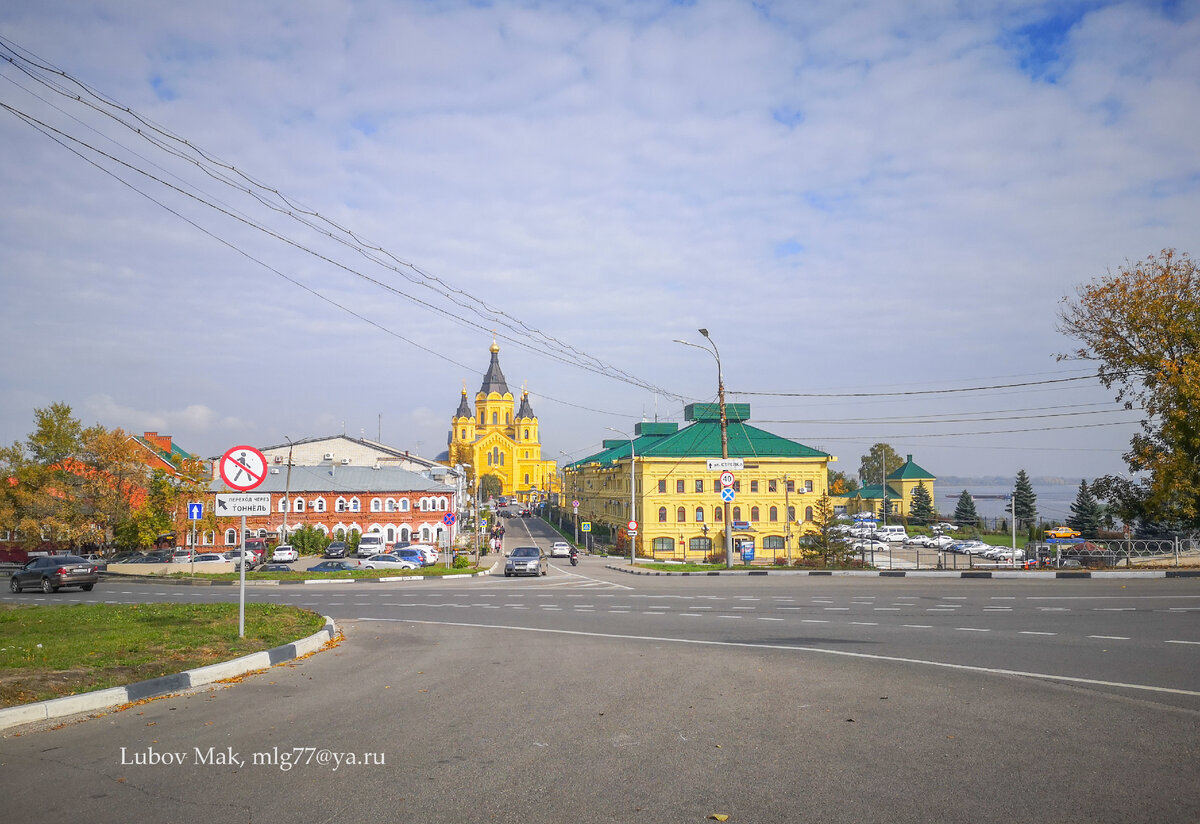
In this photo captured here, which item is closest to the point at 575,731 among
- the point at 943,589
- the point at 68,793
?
the point at 68,793

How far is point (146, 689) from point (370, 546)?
1957 inches

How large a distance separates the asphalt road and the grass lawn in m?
0.99

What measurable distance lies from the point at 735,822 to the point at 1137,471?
118 ft

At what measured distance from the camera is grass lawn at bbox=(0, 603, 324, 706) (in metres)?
8.35

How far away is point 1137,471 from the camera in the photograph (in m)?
32.6

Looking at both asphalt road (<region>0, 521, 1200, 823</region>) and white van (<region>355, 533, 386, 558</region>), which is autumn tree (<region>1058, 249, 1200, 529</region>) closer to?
asphalt road (<region>0, 521, 1200, 823</region>)

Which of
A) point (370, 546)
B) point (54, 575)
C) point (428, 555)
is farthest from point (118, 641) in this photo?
point (370, 546)

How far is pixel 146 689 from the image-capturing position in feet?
27.0

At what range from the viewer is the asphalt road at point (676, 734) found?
5016 mm

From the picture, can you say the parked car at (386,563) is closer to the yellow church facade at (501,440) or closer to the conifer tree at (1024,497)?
the conifer tree at (1024,497)

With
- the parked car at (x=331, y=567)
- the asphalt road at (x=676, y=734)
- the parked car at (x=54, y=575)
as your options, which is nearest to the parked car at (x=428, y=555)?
the parked car at (x=331, y=567)

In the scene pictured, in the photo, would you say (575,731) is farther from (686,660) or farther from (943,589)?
(943,589)

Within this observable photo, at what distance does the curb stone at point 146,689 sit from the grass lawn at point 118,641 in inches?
11.2

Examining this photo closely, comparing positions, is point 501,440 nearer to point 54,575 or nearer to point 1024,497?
point 1024,497
